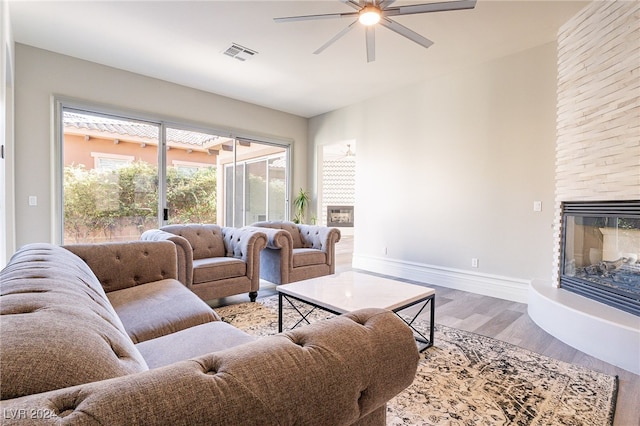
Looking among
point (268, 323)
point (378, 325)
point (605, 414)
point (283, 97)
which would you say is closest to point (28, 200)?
point (268, 323)

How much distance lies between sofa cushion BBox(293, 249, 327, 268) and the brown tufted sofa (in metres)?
2.88

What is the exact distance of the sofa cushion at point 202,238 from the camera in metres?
3.64

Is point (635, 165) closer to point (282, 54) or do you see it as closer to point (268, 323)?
point (268, 323)

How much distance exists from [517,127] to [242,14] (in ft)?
10.7

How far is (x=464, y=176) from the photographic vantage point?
4102mm

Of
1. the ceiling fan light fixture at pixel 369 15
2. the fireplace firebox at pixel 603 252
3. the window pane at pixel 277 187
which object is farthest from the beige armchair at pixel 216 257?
the fireplace firebox at pixel 603 252

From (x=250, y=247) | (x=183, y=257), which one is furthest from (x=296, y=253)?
(x=183, y=257)

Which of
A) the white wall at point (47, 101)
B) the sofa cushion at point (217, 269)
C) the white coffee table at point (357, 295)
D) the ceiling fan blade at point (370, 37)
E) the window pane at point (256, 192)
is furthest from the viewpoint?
the window pane at point (256, 192)

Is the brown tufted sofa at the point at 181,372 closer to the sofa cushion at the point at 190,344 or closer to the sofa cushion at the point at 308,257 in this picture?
the sofa cushion at the point at 190,344

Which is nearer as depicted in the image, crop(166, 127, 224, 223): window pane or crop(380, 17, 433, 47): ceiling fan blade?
crop(380, 17, 433, 47): ceiling fan blade

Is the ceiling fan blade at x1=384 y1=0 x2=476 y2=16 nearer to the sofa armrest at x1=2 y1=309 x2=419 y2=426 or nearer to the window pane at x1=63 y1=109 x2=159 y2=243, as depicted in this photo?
the sofa armrest at x1=2 y1=309 x2=419 y2=426

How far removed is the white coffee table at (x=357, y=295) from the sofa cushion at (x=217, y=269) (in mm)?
1005

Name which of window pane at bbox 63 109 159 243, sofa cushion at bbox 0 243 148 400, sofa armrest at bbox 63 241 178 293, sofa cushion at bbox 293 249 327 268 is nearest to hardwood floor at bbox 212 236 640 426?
sofa cushion at bbox 293 249 327 268

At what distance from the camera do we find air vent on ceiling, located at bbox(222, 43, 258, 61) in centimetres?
351
